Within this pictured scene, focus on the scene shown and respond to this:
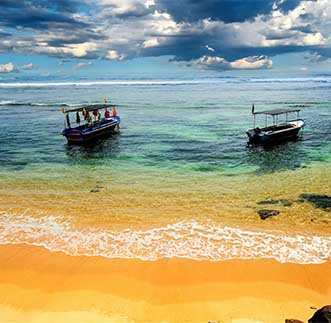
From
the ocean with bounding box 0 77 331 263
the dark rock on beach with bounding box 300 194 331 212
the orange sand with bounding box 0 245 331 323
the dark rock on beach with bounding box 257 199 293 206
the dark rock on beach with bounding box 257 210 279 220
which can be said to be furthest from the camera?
the dark rock on beach with bounding box 257 199 293 206

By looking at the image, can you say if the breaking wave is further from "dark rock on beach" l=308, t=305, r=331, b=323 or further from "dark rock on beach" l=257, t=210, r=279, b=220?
"dark rock on beach" l=308, t=305, r=331, b=323

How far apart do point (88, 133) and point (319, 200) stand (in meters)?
25.9

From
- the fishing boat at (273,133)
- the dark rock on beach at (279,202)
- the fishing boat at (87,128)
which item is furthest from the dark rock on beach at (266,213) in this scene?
the fishing boat at (87,128)

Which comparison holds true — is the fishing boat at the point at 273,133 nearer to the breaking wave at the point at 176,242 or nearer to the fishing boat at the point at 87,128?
the fishing boat at the point at 87,128

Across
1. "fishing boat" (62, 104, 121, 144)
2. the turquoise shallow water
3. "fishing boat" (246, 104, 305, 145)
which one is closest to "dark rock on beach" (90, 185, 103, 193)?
the turquoise shallow water

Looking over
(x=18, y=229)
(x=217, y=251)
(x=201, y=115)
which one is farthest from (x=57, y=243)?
(x=201, y=115)

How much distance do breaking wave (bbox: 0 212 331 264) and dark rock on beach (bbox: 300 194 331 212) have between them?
11.6ft

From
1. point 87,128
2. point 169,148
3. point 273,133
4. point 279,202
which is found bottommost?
point 279,202

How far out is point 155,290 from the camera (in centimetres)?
1135

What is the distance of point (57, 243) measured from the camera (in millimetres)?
14852

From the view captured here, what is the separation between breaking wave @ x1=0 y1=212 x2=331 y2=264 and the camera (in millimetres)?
13594

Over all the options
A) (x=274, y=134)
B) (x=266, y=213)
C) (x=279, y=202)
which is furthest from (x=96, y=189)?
(x=274, y=134)

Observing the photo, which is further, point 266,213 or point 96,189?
point 96,189

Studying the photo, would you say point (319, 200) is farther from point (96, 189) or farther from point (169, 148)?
point (169, 148)
